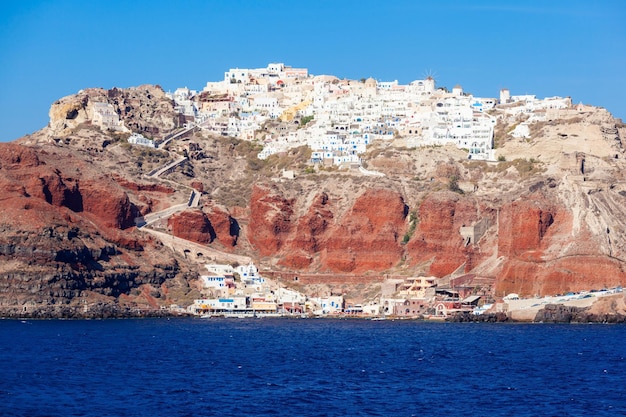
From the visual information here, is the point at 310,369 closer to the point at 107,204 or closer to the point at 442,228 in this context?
the point at 442,228

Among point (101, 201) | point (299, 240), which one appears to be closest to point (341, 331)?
point (299, 240)

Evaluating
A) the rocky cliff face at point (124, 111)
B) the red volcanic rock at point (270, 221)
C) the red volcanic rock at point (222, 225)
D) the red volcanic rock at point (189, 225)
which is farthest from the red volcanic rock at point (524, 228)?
the rocky cliff face at point (124, 111)

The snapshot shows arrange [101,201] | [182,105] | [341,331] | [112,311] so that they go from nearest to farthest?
[341,331] < [112,311] < [101,201] < [182,105]

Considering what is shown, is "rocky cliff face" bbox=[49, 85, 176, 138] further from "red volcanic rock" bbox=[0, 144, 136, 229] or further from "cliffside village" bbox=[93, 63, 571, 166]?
"red volcanic rock" bbox=[0, 144, 136, 229]

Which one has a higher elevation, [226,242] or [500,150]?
[500,150]

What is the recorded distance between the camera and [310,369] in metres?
68.0

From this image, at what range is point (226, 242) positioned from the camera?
4749 inches

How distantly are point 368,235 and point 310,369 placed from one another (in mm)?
47673

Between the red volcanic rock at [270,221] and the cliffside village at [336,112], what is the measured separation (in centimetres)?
973

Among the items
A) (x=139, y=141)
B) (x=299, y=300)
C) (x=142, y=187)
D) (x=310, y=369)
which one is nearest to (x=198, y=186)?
(x=142, y=187)

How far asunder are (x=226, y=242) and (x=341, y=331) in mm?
29284

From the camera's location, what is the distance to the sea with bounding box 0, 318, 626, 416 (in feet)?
179

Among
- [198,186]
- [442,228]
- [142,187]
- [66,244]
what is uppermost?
[198,186]

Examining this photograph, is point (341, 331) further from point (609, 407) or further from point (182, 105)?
point (182, 105)
